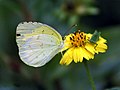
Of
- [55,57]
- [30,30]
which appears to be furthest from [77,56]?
[55,57]

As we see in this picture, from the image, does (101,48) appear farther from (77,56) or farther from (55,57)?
(55,57)

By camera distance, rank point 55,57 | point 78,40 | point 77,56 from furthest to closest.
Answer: point 55,57, point 78,40, point 77,56

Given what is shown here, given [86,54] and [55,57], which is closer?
[86,54]

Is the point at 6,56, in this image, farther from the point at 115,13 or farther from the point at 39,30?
the point at 115,13

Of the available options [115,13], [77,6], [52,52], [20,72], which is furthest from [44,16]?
[52,52]

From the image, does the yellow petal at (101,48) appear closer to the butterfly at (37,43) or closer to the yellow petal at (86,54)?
the yellow petal at (86,54)

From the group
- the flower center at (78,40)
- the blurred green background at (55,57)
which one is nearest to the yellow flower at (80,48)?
the flower center at (78,40)
